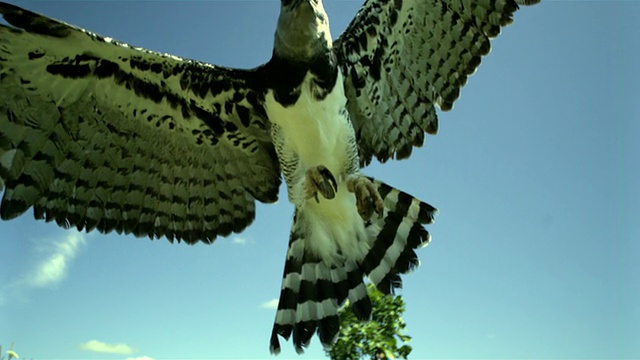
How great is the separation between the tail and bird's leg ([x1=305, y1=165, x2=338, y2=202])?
0.50m

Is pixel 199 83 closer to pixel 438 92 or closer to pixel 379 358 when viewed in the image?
pixel 438 92

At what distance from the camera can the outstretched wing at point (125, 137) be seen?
15.9 ft

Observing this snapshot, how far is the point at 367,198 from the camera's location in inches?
194

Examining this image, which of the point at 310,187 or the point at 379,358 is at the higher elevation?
the point at 310,187

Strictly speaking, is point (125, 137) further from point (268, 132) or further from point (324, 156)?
point (324, 156)

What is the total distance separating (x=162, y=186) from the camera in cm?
555

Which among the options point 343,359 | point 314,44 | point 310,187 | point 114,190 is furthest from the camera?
point 343,359

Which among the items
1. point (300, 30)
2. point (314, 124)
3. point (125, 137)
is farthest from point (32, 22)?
point (314, 124)

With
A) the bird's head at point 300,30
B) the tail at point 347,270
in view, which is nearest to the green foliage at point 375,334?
the tail at point 347,270

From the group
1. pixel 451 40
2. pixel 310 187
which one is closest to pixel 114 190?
pixel 310 187

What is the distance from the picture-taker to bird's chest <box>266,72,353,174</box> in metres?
4.70

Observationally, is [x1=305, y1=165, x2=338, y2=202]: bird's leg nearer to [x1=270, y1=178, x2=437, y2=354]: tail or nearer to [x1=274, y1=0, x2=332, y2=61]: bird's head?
[x1=270, y1=178, x2=437, y2=354]: tail

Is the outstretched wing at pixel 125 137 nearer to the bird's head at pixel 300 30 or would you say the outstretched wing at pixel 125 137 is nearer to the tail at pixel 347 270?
the bird's head at pixel 300 30

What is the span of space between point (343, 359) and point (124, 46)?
3.60m
